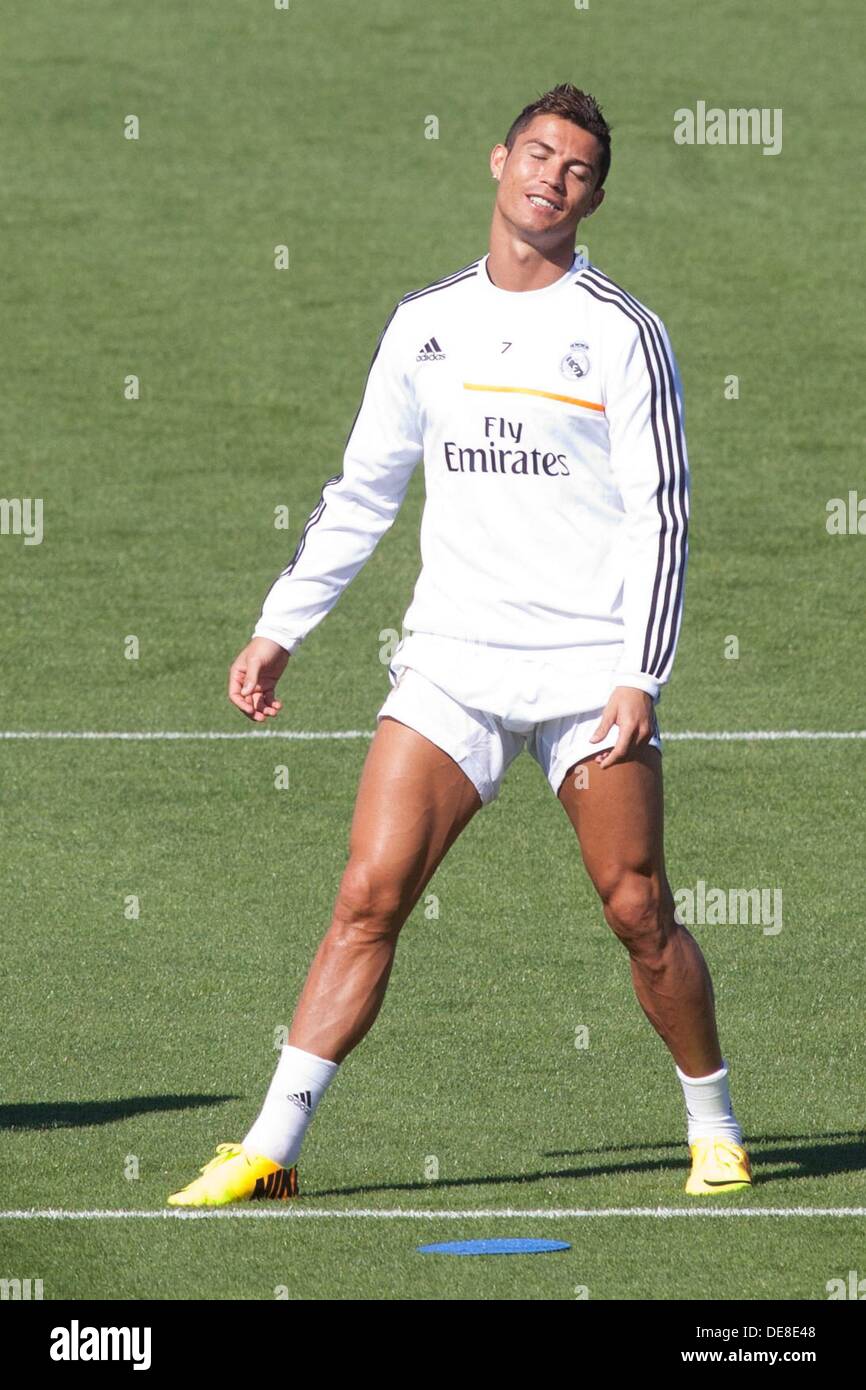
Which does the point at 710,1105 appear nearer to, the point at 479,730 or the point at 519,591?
the point at 479,730

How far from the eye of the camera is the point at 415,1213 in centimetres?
583

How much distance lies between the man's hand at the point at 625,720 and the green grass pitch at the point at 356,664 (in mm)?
1099

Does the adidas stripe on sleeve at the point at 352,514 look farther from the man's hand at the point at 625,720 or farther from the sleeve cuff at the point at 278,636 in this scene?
the man's hand at the point at 625,720

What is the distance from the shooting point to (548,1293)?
524 centimetres

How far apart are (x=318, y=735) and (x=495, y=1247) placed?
593cm

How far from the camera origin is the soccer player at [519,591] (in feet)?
18.5

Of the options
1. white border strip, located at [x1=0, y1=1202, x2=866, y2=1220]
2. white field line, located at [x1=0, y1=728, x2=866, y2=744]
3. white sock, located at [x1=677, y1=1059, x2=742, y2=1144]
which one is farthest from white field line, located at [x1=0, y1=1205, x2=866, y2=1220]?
white field line, located at [x1=0, y1=728, x2=866, y2=744]

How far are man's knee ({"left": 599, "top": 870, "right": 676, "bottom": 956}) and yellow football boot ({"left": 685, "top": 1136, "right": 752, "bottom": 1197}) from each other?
0.52 meters

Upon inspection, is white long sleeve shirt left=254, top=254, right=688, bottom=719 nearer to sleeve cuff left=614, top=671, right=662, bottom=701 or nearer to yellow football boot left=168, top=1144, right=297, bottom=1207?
sleeve cuff left=614, top=671, right=662, bottom=701


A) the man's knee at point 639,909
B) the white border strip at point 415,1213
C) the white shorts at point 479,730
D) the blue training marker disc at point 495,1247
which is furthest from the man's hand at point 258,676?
the blue training marker disc at point 495,1247

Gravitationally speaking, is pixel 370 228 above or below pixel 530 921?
above

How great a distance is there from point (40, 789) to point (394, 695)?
193 inches
